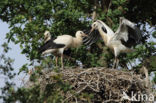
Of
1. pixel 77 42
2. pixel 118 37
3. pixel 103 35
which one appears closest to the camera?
pixel 118 37

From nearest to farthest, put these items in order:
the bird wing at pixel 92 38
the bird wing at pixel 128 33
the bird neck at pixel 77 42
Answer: the bird wing at pixel 128 33, the bird neck at pixel 77 42, the bird wing at pixel 92 38

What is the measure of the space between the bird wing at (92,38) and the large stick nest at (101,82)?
209cm

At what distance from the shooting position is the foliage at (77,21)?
1272cm

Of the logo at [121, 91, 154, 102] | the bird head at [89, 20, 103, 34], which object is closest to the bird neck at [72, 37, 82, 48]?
the bird head at [89, 20, 103, 34]

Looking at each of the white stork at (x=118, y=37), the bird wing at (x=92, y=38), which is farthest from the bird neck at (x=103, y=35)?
the bird wing at (x=92, y=38)

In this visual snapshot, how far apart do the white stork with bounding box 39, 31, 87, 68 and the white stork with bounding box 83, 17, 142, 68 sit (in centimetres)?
52

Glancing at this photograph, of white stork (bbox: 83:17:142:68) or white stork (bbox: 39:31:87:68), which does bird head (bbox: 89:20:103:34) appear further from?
white stork (bbox: 39:31:87:68)

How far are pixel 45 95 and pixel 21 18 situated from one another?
644 centimetres

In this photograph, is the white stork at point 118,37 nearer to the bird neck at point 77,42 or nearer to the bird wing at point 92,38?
the bird wing at point 92,38

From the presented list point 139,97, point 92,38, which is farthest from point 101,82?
point 92,38

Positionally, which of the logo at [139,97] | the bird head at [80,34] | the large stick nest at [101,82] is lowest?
the logo at [139,97]

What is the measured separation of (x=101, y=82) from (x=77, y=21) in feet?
9.93

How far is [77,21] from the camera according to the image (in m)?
13.0

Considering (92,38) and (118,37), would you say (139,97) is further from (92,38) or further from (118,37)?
(92,38)
